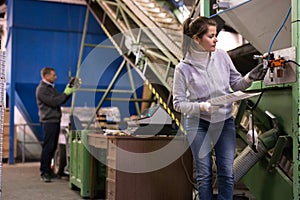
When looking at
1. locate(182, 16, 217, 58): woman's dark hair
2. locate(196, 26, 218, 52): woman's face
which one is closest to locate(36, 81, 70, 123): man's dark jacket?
locate(182, 16, 217, 58): woman's dark hair

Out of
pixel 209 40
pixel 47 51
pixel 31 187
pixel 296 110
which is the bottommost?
pixel 31 187

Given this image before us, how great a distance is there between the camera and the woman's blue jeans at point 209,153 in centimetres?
224

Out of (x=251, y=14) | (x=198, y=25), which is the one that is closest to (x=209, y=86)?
(x=198, y=25)

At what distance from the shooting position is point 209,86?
2.31 m

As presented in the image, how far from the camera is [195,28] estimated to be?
230 cm

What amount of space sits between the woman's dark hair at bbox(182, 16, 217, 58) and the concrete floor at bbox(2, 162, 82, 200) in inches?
83.2

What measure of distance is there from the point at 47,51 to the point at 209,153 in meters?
5.54

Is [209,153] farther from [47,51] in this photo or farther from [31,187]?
[47,51]

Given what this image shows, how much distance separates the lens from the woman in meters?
2.24

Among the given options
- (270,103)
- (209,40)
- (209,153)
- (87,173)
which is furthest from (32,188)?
(209,40)

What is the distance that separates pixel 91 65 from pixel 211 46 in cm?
530

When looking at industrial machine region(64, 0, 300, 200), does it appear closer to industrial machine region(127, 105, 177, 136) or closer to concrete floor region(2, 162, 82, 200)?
industrial machine region(127, 105, 177, 136)

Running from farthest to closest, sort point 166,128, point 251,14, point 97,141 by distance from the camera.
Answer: point 97,141
point 166,128
point 251,14

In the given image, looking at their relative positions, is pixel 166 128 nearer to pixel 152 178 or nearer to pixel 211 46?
pixel 152 178
